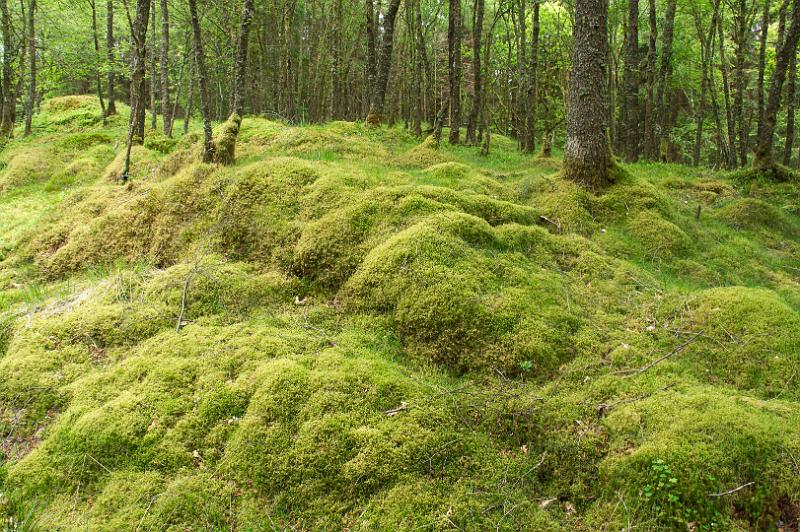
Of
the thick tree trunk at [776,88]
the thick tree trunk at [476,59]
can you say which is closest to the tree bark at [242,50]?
the thick tree trunk at [476,59]

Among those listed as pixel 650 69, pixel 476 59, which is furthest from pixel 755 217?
pixel 476 59

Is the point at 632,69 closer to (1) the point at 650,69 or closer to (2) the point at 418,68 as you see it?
(1) the point at 650,69

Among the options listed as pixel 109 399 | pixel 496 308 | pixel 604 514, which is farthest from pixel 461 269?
pixel 109 399

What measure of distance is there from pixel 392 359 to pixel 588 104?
573 centimetres

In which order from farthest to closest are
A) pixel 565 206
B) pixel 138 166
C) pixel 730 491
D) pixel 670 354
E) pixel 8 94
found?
pixel 8 94 → pixel 138 166 → pixel 565 206 → pixel 670 354 → pixel 730 491

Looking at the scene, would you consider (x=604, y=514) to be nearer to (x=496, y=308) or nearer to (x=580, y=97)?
(x=496, y=308)

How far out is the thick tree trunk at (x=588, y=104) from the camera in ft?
26.4

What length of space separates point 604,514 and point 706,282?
15.1 feet

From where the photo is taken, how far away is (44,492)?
427 centimetres

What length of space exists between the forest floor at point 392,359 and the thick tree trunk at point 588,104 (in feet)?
1.38

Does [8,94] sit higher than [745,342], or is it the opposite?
[8,94]

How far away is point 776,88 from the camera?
1158 cm

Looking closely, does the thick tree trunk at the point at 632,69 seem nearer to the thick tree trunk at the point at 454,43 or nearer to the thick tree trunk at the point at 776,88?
the thick tree trunk at the point at 776,88

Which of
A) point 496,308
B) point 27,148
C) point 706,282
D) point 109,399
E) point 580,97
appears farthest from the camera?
point 27,148
